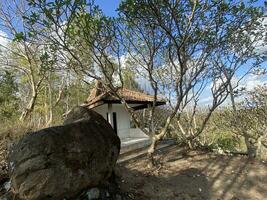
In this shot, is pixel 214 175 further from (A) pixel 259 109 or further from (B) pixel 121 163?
(A) pixel 259 109

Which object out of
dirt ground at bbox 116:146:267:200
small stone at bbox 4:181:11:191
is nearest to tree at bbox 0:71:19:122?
dirt ground at bbox 116:146:267:200

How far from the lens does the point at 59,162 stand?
6.95 meters

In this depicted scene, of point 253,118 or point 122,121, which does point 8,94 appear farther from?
point 253,118

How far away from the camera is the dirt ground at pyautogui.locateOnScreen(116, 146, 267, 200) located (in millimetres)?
8914

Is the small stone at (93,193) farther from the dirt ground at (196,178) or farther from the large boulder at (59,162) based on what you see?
the dirt ground at (196,178)

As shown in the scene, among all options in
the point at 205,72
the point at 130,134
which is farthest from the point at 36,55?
the point at 205,72

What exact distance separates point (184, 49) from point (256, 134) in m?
8.24

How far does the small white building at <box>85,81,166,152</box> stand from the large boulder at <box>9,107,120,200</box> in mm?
8836

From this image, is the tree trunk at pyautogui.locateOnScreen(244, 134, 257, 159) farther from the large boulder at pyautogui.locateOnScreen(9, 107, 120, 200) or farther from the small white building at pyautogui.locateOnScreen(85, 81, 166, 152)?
the large boulder at pyautogui.locateOnScreen(9, 107, 120, 200)

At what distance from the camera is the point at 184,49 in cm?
1033

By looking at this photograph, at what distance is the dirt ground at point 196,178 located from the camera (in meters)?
8.91

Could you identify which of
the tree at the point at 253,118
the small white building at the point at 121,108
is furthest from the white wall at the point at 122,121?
the tree at the point at 253,118

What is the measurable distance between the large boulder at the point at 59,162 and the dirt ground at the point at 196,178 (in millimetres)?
1540

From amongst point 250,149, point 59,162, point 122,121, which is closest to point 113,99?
point 122,121
